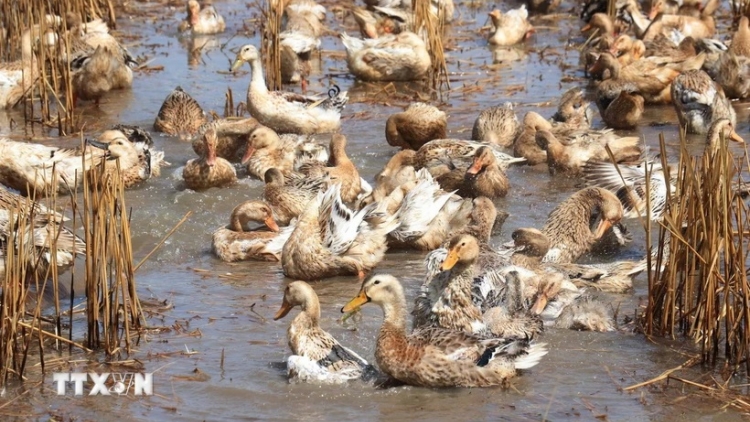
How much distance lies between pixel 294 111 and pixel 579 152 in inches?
115

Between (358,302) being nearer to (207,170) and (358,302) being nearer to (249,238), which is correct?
(249,238)

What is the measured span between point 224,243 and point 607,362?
320 cm

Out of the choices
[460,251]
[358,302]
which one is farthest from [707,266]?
[358,302]

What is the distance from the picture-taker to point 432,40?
14273 millimetres

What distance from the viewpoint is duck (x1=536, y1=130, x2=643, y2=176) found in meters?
Answer: 10.9

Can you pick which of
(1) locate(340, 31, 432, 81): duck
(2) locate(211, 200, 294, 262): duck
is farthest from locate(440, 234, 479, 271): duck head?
(1) locate(340, 31, 432, 81): duck

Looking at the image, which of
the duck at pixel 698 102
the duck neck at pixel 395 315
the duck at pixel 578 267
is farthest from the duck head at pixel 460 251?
the duck at pixel 698 102

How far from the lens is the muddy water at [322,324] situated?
6.02 meters

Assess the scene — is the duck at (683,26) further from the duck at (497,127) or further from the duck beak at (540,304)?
the duck beak at (540,304)

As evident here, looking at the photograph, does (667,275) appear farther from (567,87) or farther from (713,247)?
(567,87)

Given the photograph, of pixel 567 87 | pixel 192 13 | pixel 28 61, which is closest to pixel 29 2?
pixel 28 61

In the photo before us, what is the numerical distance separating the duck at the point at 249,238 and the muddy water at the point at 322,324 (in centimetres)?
10

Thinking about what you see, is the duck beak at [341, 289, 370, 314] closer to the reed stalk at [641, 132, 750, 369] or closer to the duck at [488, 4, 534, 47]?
the reed stalk at [641, 132, 750, 369]

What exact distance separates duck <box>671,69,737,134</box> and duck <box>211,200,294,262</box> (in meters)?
4.73
